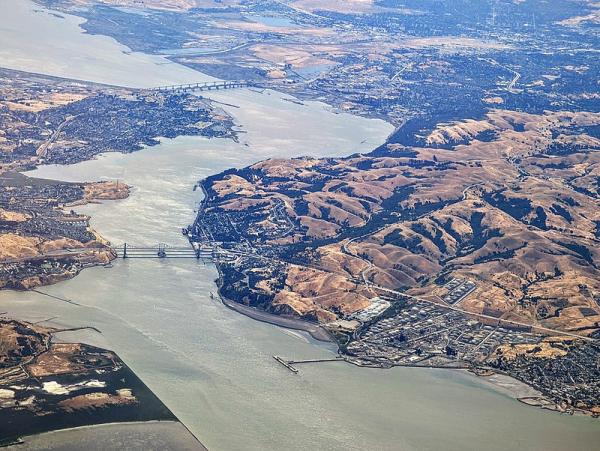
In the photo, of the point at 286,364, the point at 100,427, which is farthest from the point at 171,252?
the point at 100,427

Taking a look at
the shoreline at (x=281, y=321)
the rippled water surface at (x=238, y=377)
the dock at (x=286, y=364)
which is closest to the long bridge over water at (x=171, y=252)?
the rippled water surface at (x=238, y=377)

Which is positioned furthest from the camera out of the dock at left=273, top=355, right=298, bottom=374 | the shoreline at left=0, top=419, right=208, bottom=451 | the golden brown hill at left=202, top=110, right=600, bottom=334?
the golden brown hill at left=202, top=110, right=600, bottom=334

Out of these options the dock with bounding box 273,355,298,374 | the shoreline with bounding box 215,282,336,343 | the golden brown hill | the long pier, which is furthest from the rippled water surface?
the long pier

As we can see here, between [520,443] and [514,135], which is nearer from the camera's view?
[520,443]

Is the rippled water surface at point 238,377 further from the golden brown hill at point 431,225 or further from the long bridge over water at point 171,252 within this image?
the golden brown hill at point 431,225

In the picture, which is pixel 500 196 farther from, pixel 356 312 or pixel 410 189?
pixel 356 312

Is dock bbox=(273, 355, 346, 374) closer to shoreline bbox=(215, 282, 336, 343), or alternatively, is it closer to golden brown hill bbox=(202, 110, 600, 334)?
shoreline bbox=(215, 282, 336, 343)

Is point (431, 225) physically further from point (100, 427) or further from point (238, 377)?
point (100, 427)

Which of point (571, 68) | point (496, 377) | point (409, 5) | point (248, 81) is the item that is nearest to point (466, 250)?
point (496, 377)
